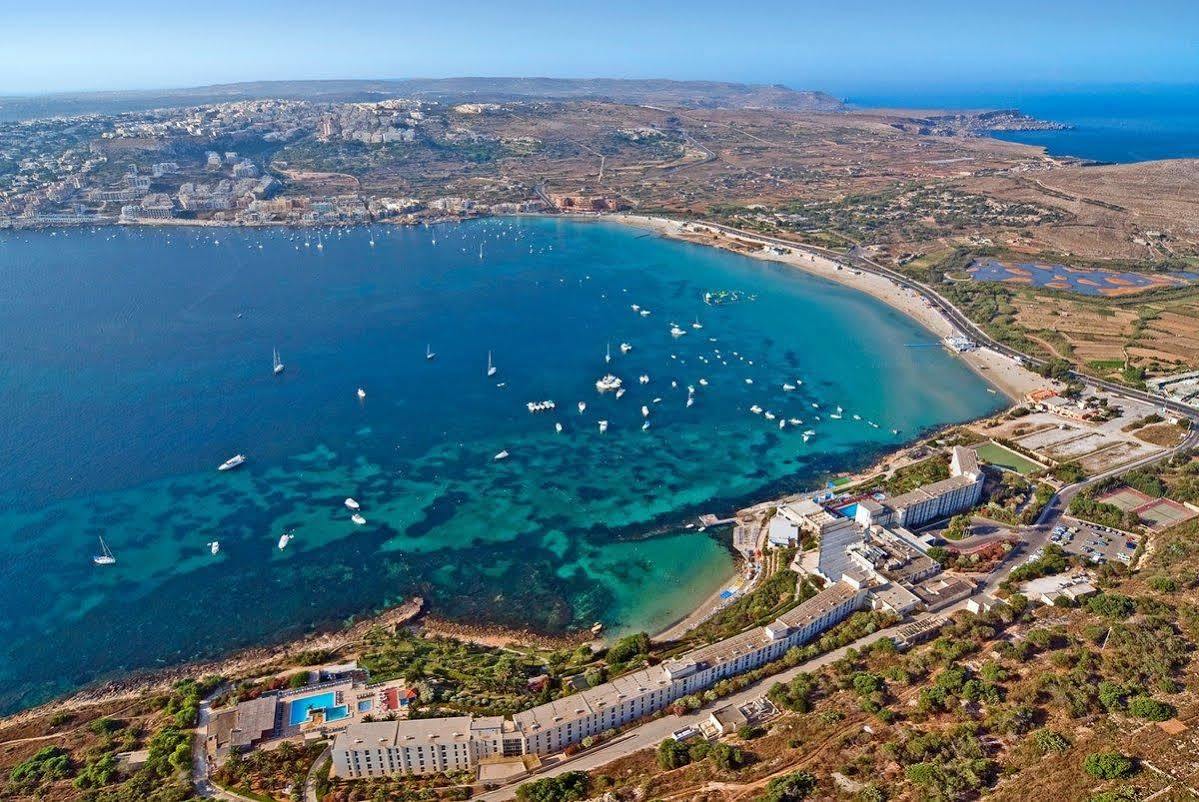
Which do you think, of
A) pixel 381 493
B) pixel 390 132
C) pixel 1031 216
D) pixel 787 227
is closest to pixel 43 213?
pixel 390 132

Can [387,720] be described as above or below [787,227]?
below

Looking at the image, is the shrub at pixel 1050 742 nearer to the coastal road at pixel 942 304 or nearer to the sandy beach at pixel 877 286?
the sandy beach at pixel 877 286

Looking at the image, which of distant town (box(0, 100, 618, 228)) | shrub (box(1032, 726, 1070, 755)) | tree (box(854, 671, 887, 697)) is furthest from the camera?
distant town (box(0, 100, 618, 228))

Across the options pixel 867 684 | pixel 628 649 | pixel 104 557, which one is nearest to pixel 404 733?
pixel 628 649

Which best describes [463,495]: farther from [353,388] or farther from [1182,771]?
[1182,771]

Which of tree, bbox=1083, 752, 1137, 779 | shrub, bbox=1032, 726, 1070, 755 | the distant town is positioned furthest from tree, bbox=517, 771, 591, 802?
the distant town

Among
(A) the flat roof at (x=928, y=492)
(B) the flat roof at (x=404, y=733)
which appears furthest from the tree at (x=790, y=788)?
(A) the flat roof at (x=928, y=492)

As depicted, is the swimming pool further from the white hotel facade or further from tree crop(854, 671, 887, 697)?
tree crop(854, 671, 887, 697)
